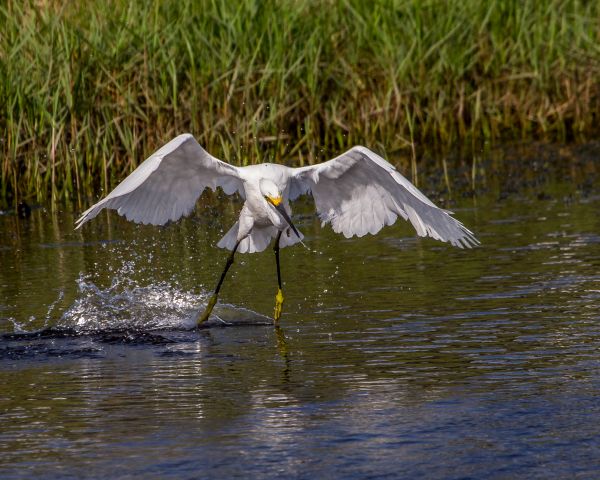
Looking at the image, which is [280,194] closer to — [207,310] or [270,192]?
[270,192]

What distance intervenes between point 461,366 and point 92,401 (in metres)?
1.82

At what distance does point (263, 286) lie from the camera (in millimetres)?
9531

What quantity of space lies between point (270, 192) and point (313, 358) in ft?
5.29

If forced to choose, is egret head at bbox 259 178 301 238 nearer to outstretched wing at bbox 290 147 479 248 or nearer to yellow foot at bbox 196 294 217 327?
outstretched wing at bbox 290 147 479 248

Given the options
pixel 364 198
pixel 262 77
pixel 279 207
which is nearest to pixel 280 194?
pixel 279 207

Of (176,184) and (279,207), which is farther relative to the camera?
(176,184)

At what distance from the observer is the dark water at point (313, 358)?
5.30 meters

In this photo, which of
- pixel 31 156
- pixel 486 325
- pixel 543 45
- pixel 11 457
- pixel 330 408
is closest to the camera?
pixel 11 457

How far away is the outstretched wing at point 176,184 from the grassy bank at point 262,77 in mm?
3700

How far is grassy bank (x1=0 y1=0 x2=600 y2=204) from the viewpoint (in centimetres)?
1238

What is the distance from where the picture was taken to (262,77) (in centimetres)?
1296

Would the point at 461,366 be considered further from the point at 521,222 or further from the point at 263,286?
the point at 521,222

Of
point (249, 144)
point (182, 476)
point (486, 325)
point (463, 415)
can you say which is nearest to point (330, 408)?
point (463, 415)

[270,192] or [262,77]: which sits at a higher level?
[262,77]
